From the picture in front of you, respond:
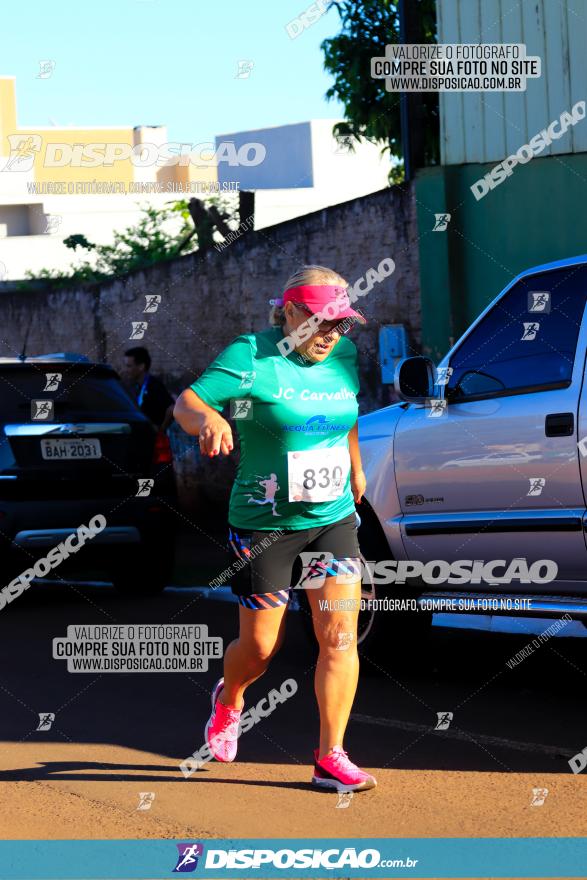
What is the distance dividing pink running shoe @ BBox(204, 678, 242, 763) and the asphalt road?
0.06 meters

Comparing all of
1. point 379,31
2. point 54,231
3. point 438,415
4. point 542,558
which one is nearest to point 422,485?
point 438,415

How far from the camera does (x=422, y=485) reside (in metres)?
7.10

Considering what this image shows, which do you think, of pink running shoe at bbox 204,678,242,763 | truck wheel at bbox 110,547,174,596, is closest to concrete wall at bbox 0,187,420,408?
truck wheel at bbox 110,547,174,596

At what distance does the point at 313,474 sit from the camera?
5250 mm

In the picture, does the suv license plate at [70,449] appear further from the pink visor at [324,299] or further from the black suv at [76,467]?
the pink visor at [324,299]

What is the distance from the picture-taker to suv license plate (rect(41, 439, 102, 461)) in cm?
962

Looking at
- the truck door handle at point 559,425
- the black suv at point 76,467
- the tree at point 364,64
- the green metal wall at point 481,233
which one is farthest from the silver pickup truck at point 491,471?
the tree at point 364,64

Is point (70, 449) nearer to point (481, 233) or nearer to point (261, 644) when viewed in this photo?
point (261, 644)

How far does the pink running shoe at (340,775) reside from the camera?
523 cm

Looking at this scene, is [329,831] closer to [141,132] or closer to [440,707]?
[440,707]

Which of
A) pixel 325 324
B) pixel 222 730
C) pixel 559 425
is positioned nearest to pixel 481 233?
pixel 559 425

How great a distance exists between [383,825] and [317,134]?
134 feet

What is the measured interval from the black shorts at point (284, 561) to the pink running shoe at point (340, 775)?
0.62m

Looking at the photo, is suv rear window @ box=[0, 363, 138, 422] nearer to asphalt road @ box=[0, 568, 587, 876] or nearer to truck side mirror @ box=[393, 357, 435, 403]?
asphalt road @ box=[0, 568, 587, 876]
